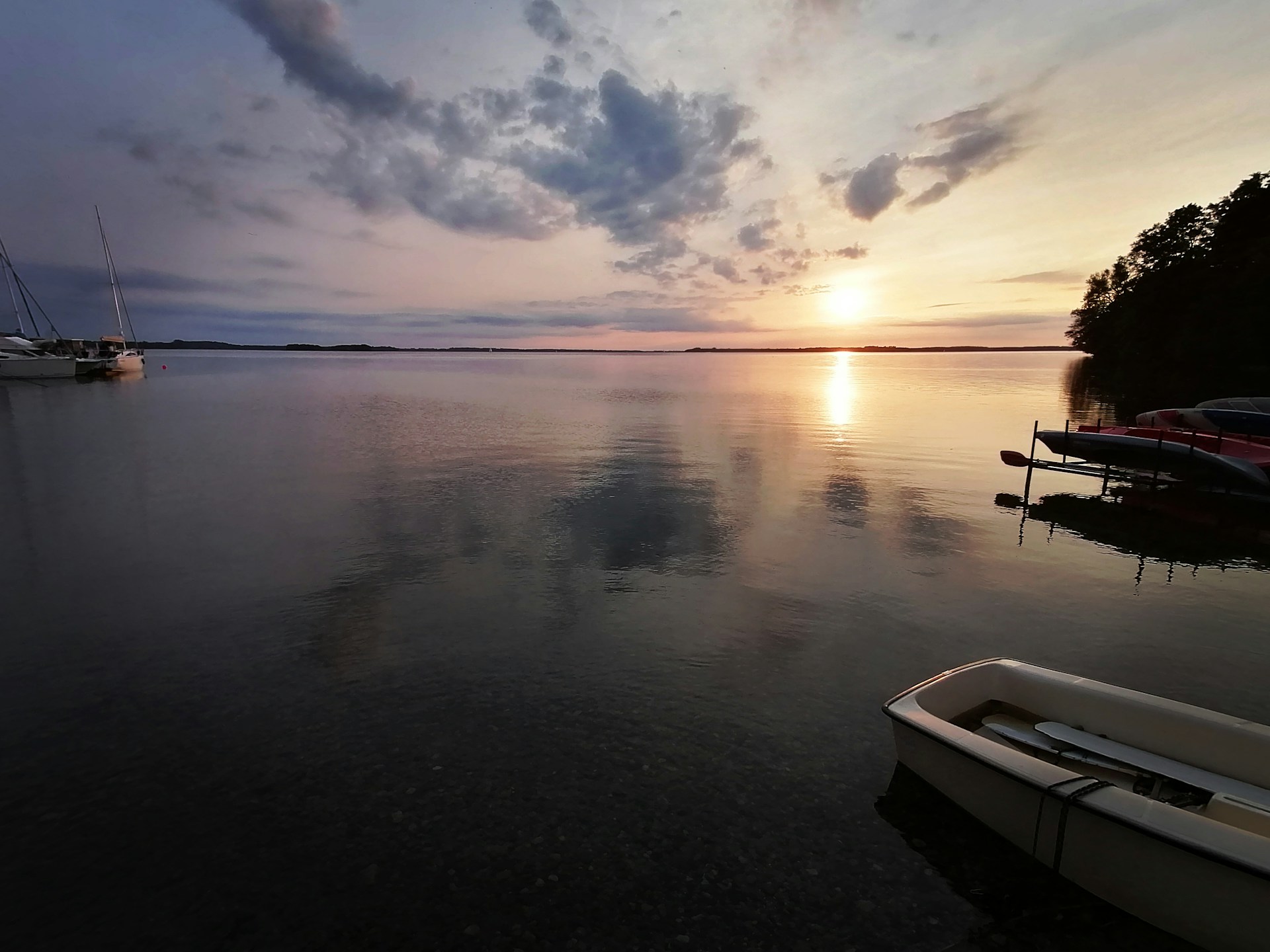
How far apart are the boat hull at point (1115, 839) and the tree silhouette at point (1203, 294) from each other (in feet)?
247

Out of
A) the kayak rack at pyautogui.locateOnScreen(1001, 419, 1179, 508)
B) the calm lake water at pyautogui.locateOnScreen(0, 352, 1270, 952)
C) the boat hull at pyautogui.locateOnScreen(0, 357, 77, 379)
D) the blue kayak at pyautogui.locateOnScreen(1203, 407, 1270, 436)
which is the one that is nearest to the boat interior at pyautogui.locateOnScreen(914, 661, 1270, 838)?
the calm lake water at pyautogui.locateOnScreen(0, 352, 1270, 952)

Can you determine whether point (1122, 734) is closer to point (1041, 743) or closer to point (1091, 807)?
point (1041, 743)

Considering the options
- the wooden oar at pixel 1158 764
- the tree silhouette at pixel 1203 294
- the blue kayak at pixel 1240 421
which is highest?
the tree silhouette at pixel 1203 294

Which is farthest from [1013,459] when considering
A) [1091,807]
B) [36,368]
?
[36,368]

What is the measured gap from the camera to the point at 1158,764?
23.2 feet

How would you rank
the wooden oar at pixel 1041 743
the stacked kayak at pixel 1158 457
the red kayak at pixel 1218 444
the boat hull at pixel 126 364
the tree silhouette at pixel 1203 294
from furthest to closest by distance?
the boat hull at pixel 126 364 < the tree silhouette at pixel 1203 294 < the red kayak at pixel 1218 444 < the stacked kayak at pixel 1158 457 < the wooden oar at pixel 1041 743

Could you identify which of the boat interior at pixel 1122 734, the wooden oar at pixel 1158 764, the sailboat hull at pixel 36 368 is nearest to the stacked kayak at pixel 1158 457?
the boat interior at pixel 1122 734

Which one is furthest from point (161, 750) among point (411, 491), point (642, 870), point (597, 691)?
point (411, 491)

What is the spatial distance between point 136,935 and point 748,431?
41374 mm

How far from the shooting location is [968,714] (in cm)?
851

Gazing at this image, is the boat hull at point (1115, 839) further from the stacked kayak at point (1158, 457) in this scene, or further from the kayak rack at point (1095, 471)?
the stacked kayak at point (1158, 457)

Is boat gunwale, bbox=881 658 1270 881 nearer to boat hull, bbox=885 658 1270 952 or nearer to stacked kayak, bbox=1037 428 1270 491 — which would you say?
boat hull, bbox=885 658 1270 952

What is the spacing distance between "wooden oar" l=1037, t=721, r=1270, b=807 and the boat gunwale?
1.51 m

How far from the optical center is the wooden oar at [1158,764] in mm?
6551
